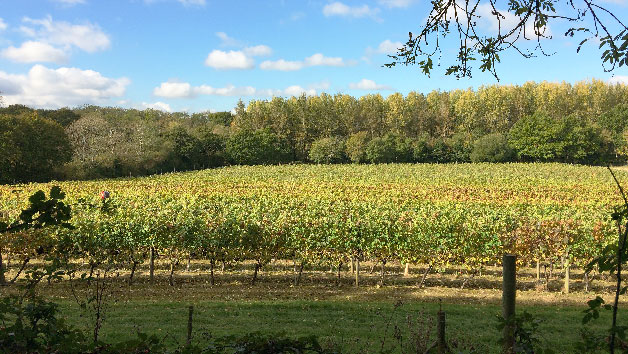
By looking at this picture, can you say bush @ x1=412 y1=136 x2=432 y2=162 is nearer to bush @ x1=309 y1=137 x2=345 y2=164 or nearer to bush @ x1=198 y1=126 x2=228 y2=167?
bush @ x1=309 y1=137 x2=345 y2=164

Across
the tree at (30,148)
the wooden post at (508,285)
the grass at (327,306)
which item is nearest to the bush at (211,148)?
the tree at (30,148)

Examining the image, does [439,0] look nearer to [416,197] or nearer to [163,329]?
[163,329]

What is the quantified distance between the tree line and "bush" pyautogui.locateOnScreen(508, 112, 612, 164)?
175 millimetres

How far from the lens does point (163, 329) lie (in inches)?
373

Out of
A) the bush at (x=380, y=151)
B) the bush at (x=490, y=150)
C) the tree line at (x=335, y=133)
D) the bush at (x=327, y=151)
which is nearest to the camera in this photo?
the tree line at (x=335, y=133)

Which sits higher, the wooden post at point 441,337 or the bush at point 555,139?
the bush at point 555,139

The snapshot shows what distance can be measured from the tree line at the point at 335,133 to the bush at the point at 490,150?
0.17 metres

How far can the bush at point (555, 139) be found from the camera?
73.8m

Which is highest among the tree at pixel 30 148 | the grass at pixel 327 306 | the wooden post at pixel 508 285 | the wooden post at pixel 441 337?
the tree at pixel 30 148

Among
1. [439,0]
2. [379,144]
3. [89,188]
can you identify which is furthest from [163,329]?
[379,144]

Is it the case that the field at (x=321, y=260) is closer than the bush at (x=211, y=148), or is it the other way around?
the field at (x=321, y=260)

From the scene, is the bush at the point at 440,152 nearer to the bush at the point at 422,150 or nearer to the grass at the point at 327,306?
the bush at the point at 422,150

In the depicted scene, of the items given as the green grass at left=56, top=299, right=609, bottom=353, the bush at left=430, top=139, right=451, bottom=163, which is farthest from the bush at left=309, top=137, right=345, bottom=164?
the green grass at left=56, top=299, right=609, bottom=353

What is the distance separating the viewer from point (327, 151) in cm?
7700
